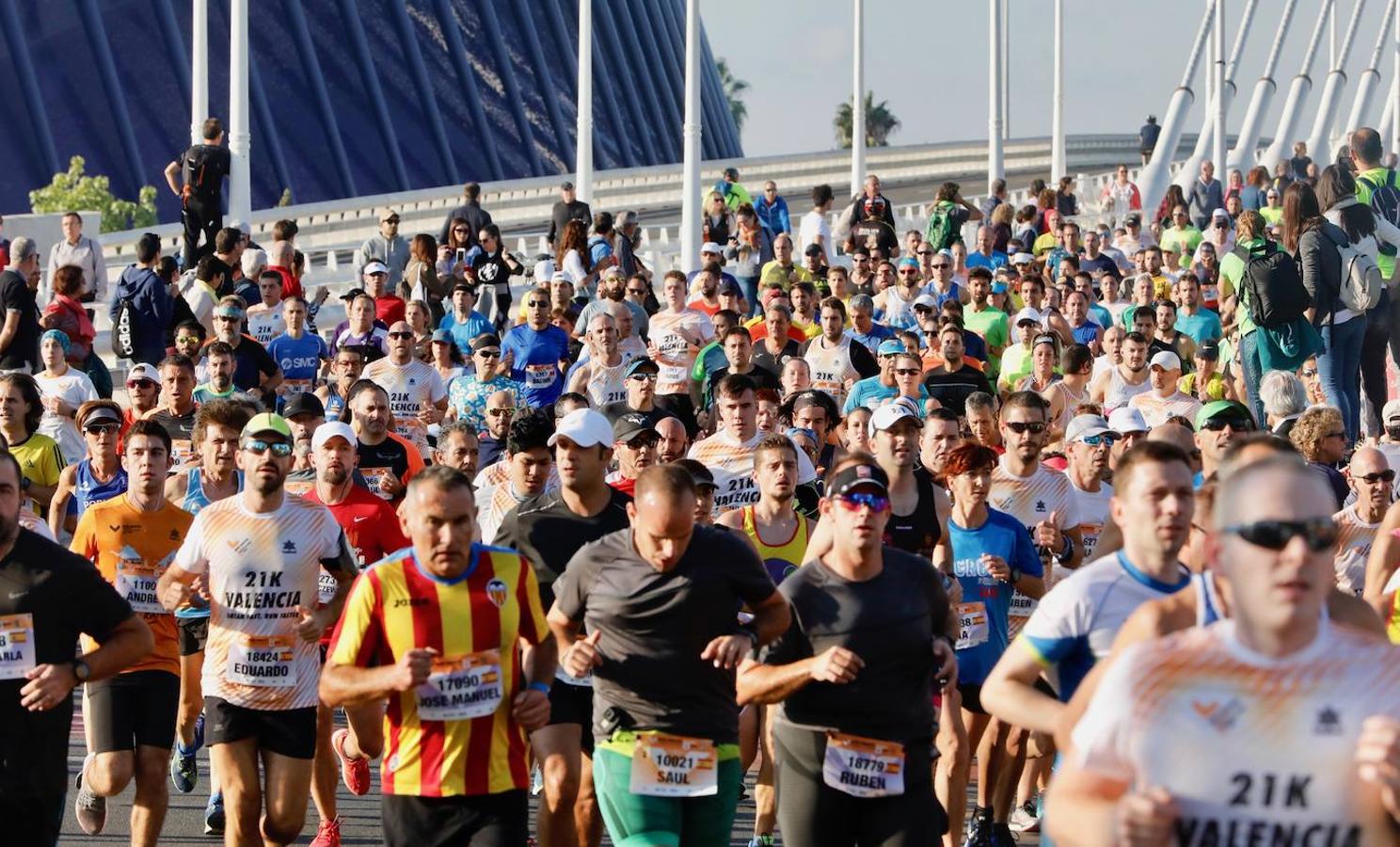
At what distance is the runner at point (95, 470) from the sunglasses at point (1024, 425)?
4.23 metres

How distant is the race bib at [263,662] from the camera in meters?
8.41

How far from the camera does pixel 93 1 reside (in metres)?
50.4

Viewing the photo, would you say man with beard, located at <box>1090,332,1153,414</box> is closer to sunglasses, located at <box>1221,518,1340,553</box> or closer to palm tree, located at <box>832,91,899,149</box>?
sunglasses, located at <box>1221,518,1340,553</box>

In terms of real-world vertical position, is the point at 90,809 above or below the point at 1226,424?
below

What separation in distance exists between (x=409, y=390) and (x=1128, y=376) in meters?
4.66

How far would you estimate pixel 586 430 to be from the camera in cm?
856

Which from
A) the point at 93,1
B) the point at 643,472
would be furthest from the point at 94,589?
the point at 93,1

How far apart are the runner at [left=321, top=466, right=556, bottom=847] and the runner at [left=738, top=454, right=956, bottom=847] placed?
812 mm

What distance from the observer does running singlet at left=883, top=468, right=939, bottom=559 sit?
9.51 m

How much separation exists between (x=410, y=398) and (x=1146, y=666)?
11.5 meters

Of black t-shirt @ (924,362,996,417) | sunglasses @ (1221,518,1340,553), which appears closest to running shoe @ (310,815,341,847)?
sunglasses @ (1221,518,1340,553)

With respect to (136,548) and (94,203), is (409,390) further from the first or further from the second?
(94,203)

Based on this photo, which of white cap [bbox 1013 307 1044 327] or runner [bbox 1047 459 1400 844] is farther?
white cap [bbox 1013 307 1044 327]

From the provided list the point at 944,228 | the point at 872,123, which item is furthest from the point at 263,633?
the point at 872,123
